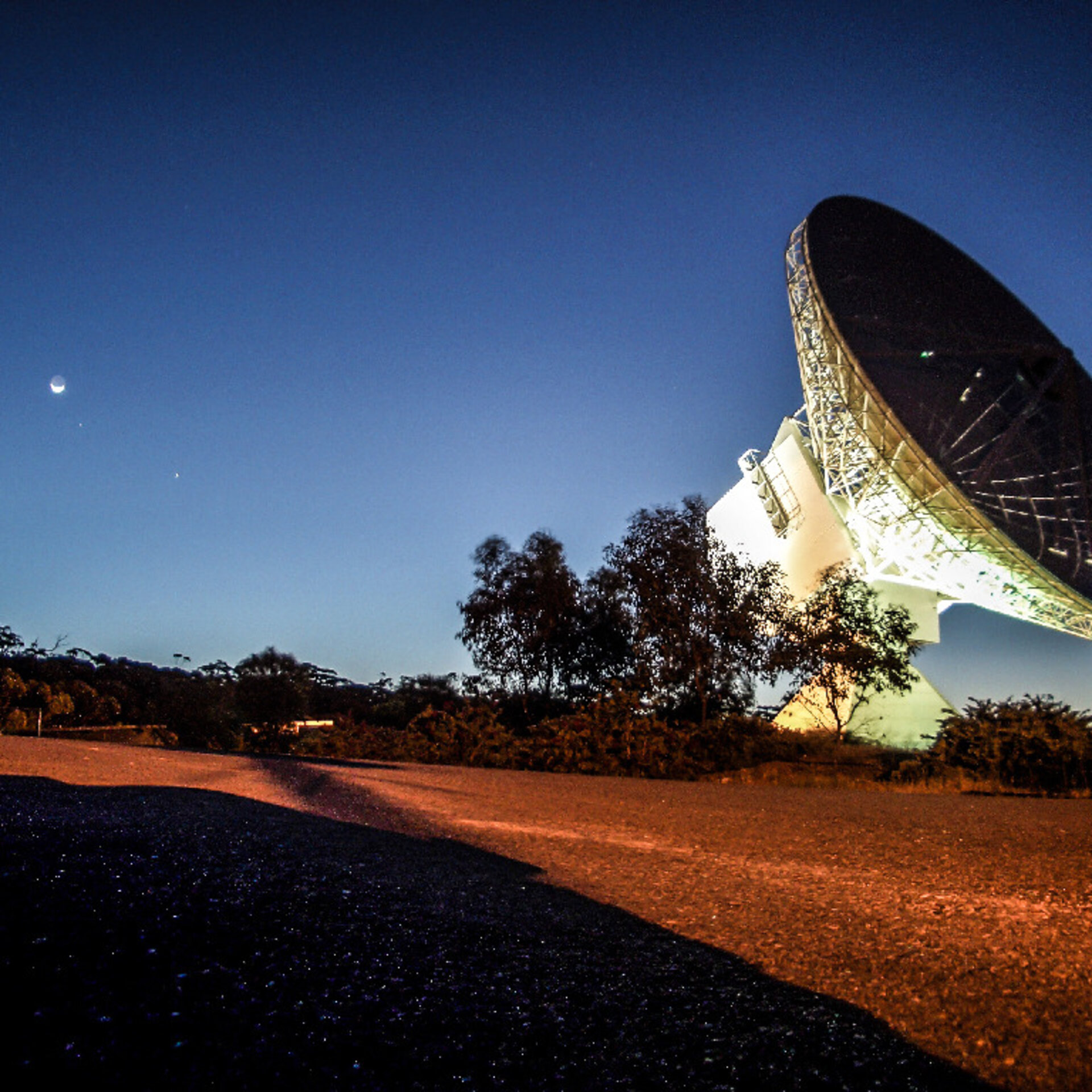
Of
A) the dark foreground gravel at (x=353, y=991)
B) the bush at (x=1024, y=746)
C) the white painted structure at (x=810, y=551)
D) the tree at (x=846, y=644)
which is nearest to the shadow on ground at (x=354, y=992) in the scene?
the dark foreground gravel at (x=353, y=991)

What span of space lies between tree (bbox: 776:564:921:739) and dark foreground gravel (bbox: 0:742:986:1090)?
12962 millimetres

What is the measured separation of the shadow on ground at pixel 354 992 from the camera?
3.38 ft

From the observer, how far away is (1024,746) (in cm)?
836

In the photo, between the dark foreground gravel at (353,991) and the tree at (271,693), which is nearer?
the dark foreground gravel at (353,991)

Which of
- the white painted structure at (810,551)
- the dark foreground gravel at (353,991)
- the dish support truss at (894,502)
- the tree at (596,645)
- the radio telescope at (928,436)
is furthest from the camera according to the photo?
the tree at (596,645)

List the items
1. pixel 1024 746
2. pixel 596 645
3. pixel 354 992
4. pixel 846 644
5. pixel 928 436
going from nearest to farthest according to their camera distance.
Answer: pixel 354 992 → pixel 1024 746 → pixel 928 436 → pixel 846 644 → pixel 596 645

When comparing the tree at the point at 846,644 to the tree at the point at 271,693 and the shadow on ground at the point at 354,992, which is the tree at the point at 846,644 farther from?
the shadow on ground at the point at 354,992

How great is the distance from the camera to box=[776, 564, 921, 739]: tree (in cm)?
1397

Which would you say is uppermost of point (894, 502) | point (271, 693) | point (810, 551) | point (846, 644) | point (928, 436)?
point (928, 436)

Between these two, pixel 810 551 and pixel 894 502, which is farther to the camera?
pixel 810 551

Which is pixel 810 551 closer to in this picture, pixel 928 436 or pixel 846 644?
pixel 846 644

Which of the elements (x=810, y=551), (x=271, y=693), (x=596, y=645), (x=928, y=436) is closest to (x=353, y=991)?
(x=928, y=436)

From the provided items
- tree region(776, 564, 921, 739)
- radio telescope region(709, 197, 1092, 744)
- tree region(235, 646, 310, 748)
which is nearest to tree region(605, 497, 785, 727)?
tree region(776, 564, 921, 739)

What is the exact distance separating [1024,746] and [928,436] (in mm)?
5575
